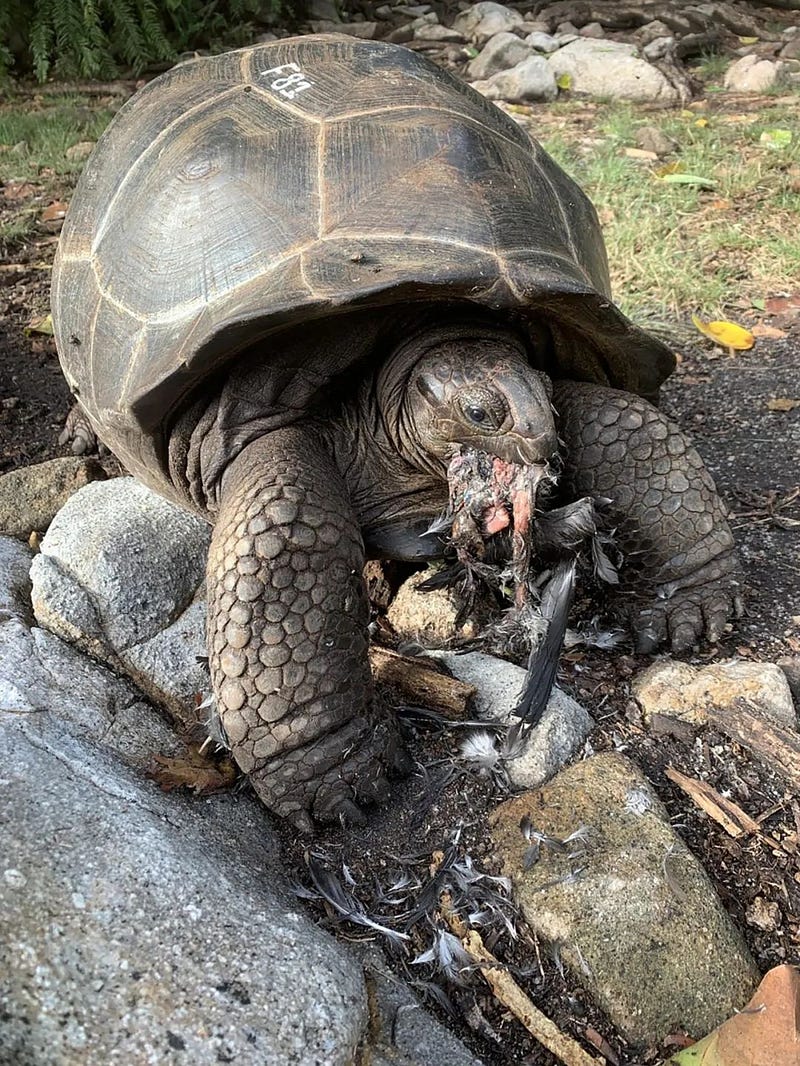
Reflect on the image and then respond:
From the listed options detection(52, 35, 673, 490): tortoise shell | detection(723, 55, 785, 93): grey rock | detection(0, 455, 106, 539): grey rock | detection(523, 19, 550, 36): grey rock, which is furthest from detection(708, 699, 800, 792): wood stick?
detection(523, 19, 550, 36): grey rock

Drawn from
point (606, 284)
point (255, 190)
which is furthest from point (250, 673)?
point (606, 284)

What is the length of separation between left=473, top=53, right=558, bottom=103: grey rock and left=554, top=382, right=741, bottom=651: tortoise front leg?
21.6 ft

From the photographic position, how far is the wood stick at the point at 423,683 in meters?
2.45

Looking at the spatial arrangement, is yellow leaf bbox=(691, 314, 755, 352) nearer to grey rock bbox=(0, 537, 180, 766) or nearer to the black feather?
the black feather

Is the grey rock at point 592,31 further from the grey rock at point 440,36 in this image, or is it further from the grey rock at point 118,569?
the grey rock at point 118,569

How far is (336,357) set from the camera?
252 centimetres

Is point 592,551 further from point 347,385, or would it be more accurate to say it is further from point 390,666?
point 347,385

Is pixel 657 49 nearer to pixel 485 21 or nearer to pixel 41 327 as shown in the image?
pixel 485 21

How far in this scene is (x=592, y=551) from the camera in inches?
99.6

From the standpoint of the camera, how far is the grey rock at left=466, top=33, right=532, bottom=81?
9.20 meters

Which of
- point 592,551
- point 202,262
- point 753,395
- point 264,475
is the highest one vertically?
point 202,262

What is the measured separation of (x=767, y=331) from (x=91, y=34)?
7.12 m

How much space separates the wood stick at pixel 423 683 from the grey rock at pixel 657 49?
843 cm

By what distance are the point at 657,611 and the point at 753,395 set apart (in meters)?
1.94
